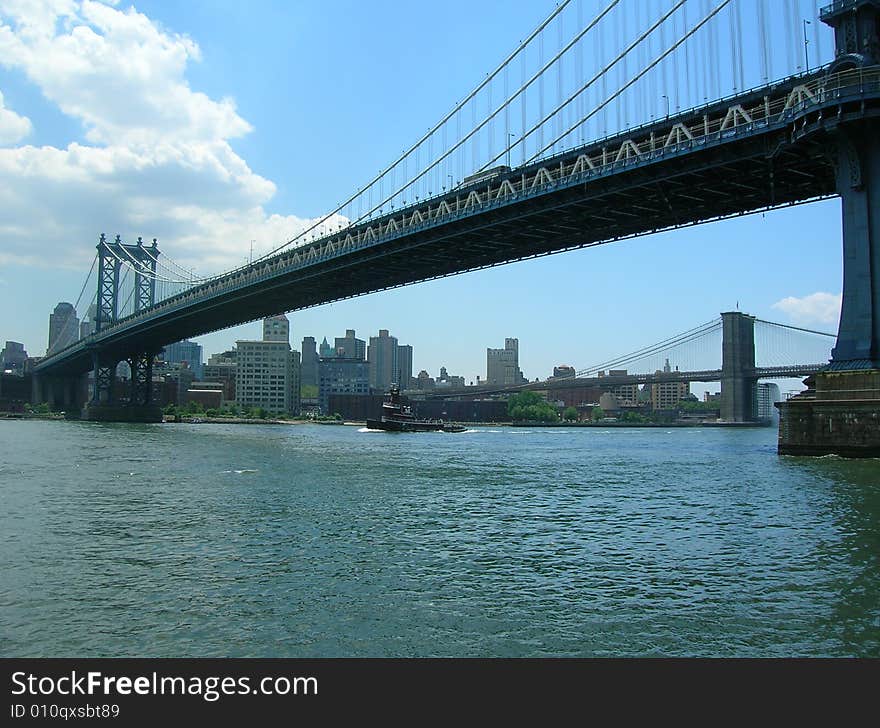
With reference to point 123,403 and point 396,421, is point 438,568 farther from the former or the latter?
point 123,403

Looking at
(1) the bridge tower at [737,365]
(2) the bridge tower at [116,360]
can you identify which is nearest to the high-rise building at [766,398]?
(1) the bridge tower at [737,365]

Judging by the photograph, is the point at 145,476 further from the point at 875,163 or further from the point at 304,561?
the point at 875,163

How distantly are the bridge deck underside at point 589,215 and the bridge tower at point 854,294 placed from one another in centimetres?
215

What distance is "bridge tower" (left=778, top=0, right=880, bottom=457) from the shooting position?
31.9 meters

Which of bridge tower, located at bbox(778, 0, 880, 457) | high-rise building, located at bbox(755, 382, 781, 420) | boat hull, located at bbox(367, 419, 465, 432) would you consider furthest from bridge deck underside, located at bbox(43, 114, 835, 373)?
high-rise building, located at bbox(755, 382, 781, 420)

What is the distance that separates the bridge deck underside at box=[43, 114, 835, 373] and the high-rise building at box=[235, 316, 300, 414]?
106573 millimetres

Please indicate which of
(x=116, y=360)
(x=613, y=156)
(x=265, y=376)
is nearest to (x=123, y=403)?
(x=116, y=360)

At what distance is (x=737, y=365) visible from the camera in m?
143

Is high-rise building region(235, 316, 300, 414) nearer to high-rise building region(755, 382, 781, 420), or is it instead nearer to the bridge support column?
the bridge support column

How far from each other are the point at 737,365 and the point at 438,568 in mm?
140048

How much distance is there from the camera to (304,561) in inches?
566

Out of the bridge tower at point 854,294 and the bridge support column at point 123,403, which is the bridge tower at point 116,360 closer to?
the bridge support column at point 123,403
